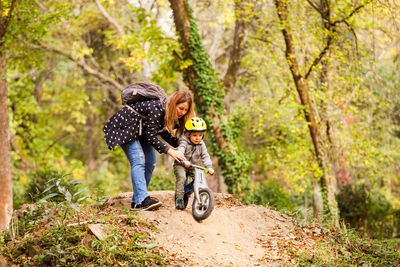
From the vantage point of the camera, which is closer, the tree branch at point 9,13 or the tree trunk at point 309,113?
the tree branch at point 9,13

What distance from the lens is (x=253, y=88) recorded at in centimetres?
1645

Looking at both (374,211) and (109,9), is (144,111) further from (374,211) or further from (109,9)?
(109,9)

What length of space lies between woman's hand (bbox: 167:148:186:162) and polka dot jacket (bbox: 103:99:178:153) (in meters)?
0.11

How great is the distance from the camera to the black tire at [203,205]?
4723mm

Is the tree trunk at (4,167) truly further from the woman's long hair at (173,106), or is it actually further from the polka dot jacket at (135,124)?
the woman's long hair at (173,106)

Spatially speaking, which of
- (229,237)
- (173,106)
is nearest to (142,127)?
(173,106)

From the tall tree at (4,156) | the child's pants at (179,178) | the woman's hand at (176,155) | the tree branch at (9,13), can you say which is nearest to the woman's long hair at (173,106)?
the woman's hand at (176,155)

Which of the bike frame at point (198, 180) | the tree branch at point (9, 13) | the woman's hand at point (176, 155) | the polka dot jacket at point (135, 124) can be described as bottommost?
the bike frame at point (198, 180)

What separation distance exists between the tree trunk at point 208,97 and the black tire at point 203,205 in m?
4.80

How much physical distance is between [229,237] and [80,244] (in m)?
1.84

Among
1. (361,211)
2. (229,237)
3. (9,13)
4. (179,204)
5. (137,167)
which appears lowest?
(361,211)

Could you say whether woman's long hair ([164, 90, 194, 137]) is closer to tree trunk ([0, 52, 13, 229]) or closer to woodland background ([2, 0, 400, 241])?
woodland background ([2, 0, 400, 241])

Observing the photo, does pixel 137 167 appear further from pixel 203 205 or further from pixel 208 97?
pixel 208 97

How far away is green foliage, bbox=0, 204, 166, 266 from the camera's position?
375cm
